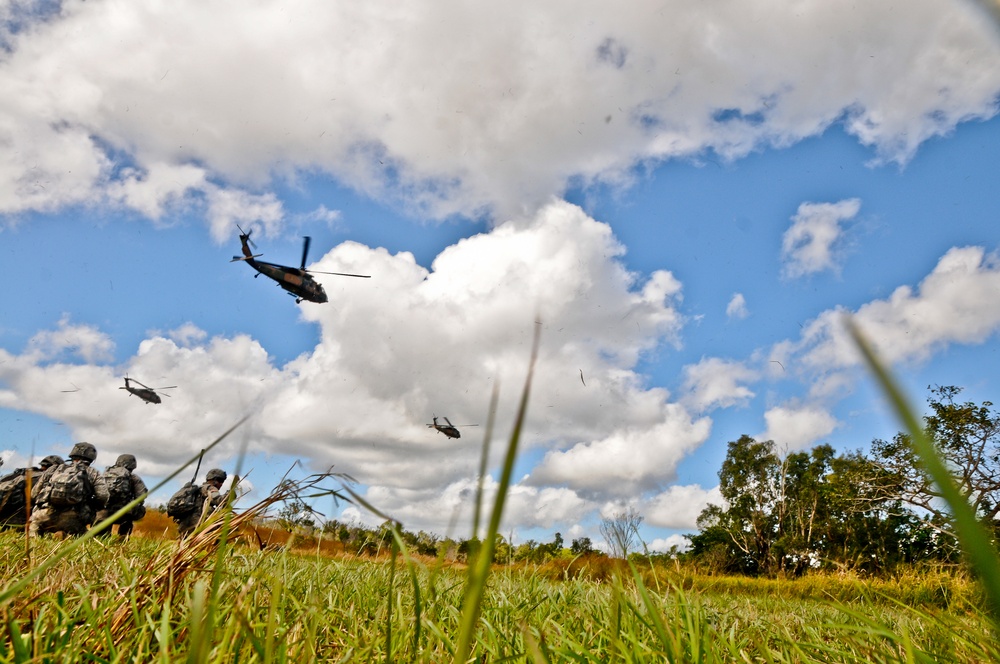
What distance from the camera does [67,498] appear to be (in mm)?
11086

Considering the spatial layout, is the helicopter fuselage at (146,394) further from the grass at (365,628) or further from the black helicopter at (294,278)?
the grass at (365,628)

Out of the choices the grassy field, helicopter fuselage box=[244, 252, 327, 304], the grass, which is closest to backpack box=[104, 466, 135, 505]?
the grassy field

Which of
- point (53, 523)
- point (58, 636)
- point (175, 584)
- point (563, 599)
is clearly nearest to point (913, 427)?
point (58, 636)

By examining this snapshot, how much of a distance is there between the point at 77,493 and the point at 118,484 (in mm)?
1124

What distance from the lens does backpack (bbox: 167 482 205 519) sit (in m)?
12.5

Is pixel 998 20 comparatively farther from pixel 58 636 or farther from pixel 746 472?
pixel 746 472

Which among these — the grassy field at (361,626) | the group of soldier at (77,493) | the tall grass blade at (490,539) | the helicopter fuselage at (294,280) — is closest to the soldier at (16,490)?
the group of soldier at (77,493)

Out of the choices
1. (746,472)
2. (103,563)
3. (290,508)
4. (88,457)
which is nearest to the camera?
(290,508)

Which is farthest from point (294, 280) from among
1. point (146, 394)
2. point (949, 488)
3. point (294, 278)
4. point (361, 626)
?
point (949, 488)

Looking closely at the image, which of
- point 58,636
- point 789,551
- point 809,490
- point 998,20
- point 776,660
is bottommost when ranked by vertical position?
point 58,636

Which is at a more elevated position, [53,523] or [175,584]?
[53,523]

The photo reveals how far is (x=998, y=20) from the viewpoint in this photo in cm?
25

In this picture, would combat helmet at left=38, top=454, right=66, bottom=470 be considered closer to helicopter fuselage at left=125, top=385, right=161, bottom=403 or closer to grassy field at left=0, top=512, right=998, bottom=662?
grassy field at left=0, top=512, right=998, bottom=662

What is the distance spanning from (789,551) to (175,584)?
143 feet
